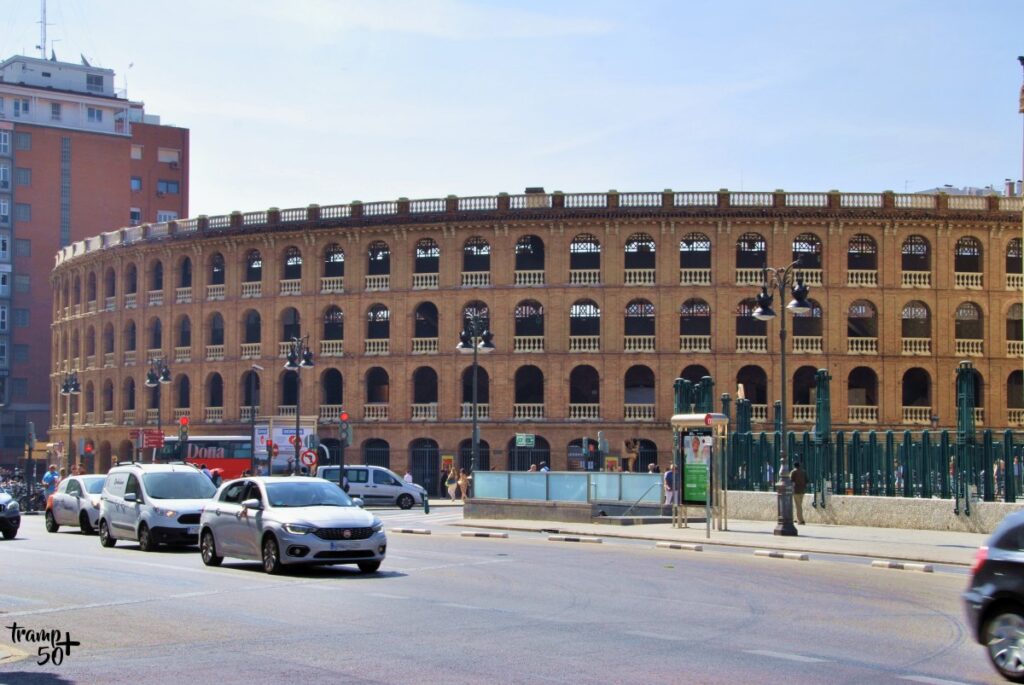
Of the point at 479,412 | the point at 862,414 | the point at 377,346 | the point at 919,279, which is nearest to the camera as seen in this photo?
the point at 862,414

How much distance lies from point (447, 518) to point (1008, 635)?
3329 centimetres

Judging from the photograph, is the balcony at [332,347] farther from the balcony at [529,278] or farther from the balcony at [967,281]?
the balcony at [967,281]

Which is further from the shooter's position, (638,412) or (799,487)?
(638,412)

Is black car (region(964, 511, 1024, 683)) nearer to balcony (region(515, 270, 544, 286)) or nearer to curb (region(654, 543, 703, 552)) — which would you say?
curb (region(654, 543, 703, 552))

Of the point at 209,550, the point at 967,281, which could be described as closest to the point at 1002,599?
the point at 209,550

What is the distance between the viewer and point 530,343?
6825 cm

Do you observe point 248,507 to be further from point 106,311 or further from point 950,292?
point 106,311

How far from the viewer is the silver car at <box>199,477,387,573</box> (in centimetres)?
2025

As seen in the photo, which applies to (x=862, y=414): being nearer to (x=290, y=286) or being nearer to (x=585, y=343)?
(x=585, y=343)

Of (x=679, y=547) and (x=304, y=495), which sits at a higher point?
(x=304, y=495)

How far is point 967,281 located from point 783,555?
44.5m

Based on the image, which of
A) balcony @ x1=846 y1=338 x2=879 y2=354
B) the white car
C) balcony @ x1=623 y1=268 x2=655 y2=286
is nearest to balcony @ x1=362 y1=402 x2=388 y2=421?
balcony @ x1=623 y1=268 x2=655 y2=286

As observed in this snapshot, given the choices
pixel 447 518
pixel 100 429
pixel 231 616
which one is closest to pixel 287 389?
pixel 100 429

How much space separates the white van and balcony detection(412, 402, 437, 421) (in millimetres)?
14856
